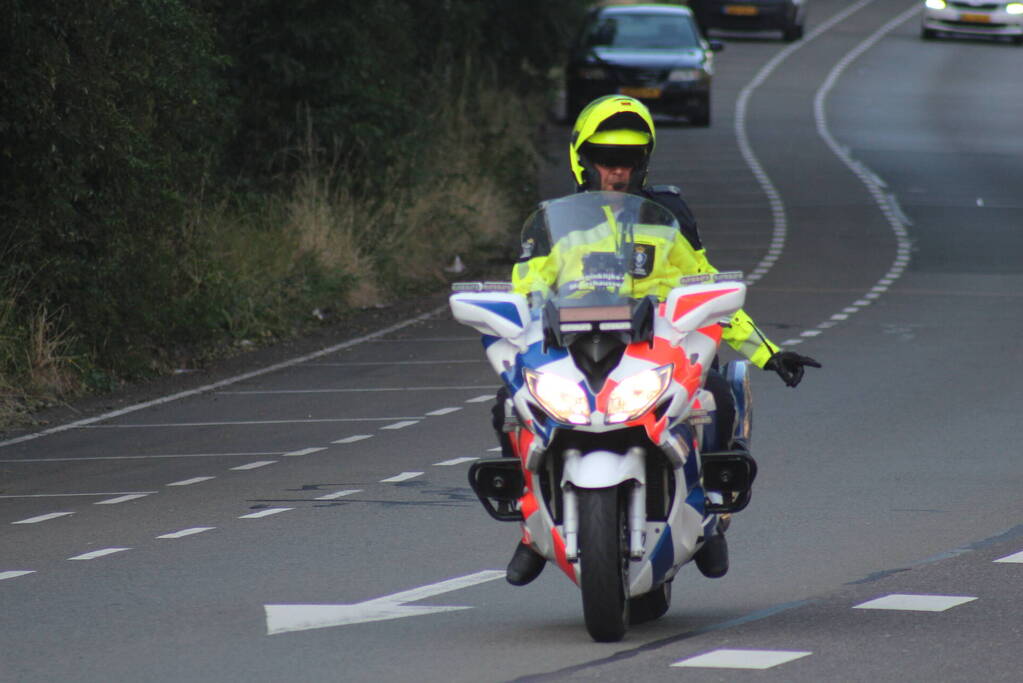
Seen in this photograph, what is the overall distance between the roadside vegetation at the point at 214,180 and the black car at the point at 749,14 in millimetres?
27422

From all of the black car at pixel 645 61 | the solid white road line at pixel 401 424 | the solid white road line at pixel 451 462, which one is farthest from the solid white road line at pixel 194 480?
the black car at pixel 645 61

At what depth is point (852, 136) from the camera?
39969 mm

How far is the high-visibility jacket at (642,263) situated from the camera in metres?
7.65

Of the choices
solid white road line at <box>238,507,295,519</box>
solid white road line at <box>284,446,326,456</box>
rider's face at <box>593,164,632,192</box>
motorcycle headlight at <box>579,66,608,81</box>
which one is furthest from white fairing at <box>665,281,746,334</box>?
motorcycle headlight at <box>579,66,608,81</box>

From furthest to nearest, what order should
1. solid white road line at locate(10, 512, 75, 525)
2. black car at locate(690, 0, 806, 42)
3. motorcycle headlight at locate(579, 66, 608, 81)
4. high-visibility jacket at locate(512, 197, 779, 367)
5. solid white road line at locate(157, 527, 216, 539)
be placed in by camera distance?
1. black car at locate(690, 0, 806, 42)
2. motorcycle headlight at locate(579, 66, 608, 81)
3. solid white road line at locate(10, 512, 75, 525)
4. solid white road line at locate(157, 527, 216, 539)
5. high-visibility jacket at locate(512, 197, 779, 367)

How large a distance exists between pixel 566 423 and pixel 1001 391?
336 inches

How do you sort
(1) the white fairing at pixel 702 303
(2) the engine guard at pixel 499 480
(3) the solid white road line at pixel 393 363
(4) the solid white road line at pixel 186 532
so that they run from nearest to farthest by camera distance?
(1) the white fairing at pixel 702 303, (2) the engine guard at pixel 499 480, (4) the solid white road line at pixel 186 532, (3) the solid white road line at pixel 393 363

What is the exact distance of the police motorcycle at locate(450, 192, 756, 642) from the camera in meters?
7.29

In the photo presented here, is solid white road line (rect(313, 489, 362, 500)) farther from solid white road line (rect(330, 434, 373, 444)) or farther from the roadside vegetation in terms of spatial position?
the roadside vegetation

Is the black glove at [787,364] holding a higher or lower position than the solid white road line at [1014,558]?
higher

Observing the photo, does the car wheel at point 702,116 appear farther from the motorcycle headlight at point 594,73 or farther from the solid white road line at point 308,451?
the solid white road line at point 308,451

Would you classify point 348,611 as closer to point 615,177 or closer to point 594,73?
point 615,177

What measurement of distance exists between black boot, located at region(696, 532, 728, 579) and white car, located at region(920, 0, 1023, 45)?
51436mm

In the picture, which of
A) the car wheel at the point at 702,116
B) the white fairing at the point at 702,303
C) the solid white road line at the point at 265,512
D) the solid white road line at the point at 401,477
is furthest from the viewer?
the car wheel at the point at 702,116
